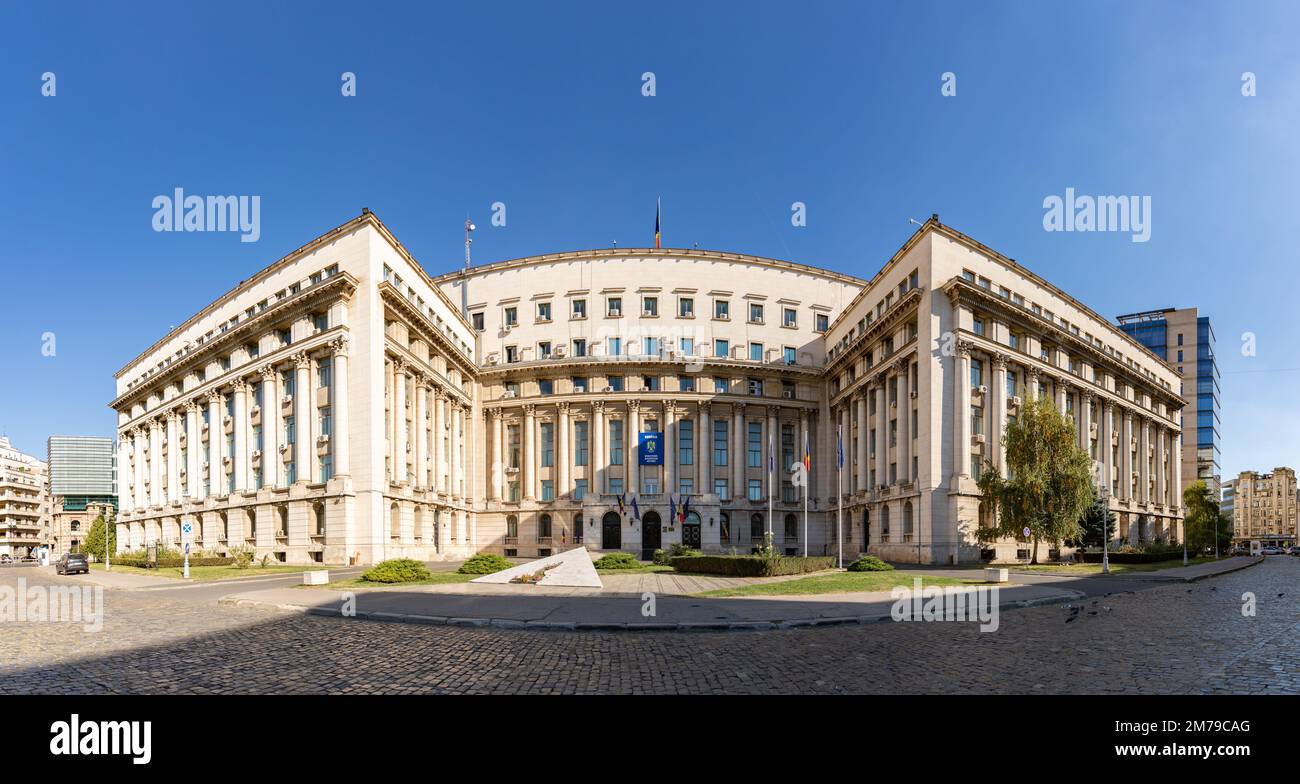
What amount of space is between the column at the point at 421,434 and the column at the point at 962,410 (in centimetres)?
4171

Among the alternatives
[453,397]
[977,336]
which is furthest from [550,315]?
[977,336]

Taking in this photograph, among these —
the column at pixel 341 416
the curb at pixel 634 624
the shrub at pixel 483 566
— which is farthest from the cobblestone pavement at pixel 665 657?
the column at pixel 341 416

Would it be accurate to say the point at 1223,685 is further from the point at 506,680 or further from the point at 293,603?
the point at 293,603

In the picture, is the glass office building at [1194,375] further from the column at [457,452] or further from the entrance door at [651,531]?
the column at [457,452]

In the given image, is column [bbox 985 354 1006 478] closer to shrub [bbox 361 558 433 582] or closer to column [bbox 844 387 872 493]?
column [bbox 844 387 872 493]

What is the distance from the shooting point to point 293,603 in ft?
61.1

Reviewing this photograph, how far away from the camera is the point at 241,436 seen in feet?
170

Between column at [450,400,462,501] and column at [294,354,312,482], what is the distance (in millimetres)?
15716

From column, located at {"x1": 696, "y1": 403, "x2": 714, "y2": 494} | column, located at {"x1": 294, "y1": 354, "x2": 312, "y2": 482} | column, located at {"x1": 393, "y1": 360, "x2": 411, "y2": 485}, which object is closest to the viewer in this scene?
column, located at {"x1": 294, "y1": 354, "x2": 312, "y2": 482}

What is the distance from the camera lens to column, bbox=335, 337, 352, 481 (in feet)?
145

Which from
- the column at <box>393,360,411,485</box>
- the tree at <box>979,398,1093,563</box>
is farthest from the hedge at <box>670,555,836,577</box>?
the column at <box>393,360,411,485</box>

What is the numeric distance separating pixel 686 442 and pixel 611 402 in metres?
8.87

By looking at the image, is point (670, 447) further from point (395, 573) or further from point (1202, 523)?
point (1202, 523)

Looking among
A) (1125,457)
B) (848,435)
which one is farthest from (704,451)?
(1125,457)
